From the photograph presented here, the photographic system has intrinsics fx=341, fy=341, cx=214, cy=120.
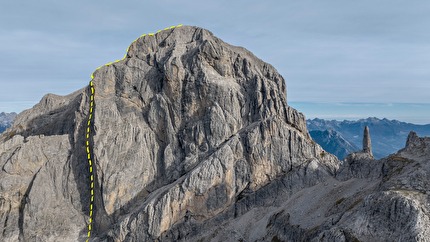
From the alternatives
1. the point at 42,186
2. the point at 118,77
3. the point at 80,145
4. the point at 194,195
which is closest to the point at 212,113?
the point at 194,195

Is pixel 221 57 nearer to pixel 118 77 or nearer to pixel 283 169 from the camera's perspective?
pixel 118 77

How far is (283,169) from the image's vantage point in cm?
10438

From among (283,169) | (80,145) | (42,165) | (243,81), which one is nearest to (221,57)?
(243,81)

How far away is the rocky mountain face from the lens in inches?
3713

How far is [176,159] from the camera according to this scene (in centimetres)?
11125

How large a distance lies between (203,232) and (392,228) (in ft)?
176

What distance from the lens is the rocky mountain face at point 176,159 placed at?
94312 millimetres

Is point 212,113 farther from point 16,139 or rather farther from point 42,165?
point 16,139

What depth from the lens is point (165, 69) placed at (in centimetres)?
11412

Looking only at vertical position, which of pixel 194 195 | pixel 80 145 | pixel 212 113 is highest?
Result: pixel 212 113

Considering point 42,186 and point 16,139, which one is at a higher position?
point 16,139

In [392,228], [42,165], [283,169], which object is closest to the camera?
[392,228]

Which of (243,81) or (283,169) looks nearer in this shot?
(283,169)

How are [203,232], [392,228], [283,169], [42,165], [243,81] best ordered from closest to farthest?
1. [392,228]
2. [203,232]
3. [283,169]
4. [42,165]
5. [243,81]
